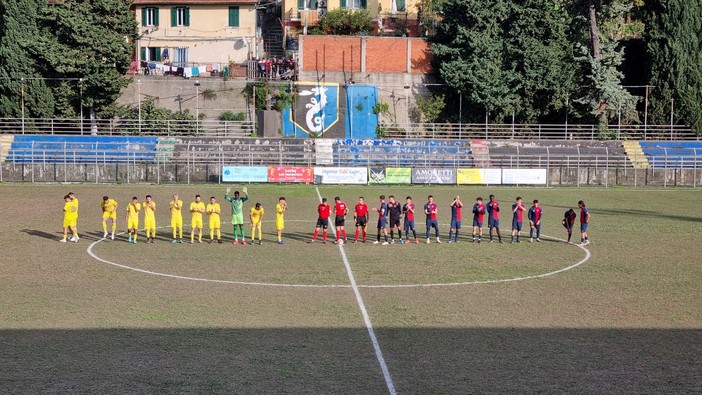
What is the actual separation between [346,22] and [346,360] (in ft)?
186

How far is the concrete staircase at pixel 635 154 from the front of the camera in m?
57.6

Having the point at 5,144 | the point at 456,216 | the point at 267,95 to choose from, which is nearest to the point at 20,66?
the point at 5,144

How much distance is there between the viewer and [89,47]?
61.3m

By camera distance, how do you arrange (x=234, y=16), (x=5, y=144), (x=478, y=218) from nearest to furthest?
(x=478, y=218) → (x=5, y=144) → (x=234, y=16)

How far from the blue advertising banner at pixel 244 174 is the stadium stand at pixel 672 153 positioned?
82.8 ft

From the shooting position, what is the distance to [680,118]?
6288cm

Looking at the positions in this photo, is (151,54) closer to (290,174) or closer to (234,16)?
(234,16)

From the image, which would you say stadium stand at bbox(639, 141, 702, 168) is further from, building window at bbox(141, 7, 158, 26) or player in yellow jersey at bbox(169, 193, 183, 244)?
building window at bbox(141, 7, 158, 26)

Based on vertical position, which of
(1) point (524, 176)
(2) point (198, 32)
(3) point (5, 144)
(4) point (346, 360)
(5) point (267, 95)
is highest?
(2) point (198, 32)

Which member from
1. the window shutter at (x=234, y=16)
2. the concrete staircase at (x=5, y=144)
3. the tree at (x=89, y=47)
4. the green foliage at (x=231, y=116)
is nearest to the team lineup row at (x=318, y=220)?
the concrete staircase at (x=5, y=144)

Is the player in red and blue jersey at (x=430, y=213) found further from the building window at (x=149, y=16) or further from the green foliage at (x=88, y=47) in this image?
the building window at (x=149, y=16)

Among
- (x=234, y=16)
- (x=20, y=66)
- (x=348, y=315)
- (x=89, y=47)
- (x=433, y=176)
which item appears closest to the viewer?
(x=348, y=315)

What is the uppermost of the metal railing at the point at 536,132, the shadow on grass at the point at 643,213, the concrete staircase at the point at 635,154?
the metal railing at the point at 536,132

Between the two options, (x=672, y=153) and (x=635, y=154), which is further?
(x=672, y=153)
